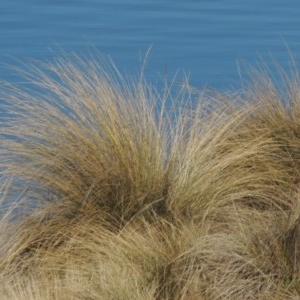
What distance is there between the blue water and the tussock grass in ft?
9.49

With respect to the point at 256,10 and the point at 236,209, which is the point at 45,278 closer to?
the point at 236,209

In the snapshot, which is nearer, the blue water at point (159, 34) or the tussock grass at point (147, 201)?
the tussock grass at point (147, 201)

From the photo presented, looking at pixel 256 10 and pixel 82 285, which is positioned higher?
pixel 82 285

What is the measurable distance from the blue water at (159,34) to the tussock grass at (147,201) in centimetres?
289

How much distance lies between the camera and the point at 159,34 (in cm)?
916

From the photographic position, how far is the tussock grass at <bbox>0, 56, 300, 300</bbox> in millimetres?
3838

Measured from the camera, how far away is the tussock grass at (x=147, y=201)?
Answer: 384 cm

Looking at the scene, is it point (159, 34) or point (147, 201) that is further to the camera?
point (159, 34)

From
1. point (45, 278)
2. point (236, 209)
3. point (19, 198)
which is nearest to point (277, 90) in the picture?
point (236, 209)

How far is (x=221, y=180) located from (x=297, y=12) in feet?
18.4

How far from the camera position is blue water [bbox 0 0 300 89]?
822 centimetres

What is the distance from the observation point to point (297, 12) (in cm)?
984

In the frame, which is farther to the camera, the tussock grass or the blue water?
the blue water

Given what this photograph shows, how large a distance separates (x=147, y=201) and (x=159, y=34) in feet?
16.3
